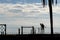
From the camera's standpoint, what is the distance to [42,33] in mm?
19938

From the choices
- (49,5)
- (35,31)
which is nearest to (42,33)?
(35,31)

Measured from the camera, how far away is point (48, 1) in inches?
671

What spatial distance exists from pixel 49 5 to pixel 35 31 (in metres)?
4.05

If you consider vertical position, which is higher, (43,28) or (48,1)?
(48,1)

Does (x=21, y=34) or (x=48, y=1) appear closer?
(x=48, y=1)
